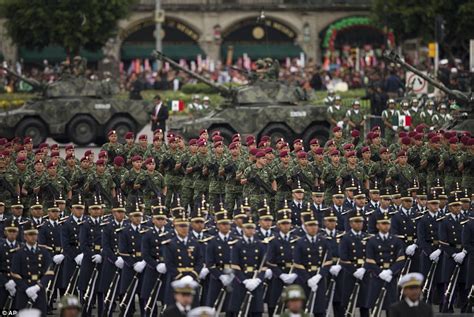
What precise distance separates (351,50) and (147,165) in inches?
1666

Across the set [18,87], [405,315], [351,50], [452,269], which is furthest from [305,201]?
[351,50]

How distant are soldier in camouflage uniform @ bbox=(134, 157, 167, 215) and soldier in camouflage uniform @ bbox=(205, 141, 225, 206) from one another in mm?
1686

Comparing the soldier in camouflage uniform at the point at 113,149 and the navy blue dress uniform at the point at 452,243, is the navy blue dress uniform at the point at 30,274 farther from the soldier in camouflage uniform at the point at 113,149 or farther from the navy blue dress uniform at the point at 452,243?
the soldier in camouflage uniform at the point at 113,149

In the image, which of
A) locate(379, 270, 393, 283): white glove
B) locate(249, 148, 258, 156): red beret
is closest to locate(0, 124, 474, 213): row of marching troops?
locate(249, 148, 258, 156): red beret

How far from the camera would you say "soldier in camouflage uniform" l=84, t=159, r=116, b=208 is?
24.1 m

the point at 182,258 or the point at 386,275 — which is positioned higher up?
the point at 182,258

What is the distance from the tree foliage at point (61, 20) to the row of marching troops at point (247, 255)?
3623cm

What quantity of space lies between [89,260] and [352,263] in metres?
3.51

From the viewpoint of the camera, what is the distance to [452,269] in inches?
816

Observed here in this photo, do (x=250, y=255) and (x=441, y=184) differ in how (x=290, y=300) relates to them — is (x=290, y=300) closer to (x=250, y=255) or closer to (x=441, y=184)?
(x=250, y=255)

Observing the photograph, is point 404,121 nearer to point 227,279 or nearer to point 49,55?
point 227,279

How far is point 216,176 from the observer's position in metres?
27.1

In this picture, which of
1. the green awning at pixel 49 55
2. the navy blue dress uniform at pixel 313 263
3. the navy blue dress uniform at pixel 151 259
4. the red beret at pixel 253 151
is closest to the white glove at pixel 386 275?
the navy blue dress uniform at pixel 313 263

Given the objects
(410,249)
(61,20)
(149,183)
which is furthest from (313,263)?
(61,20)
